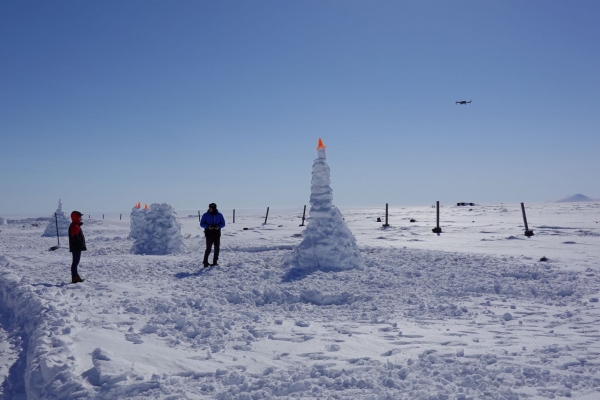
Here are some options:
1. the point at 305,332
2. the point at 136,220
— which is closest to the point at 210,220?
the point at 305,332

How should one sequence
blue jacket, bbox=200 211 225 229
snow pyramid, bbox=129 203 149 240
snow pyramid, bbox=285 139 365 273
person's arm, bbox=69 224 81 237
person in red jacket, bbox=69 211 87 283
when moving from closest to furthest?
1. person in red jacket, bbox=69 211 87 283
2. person's arm, bbox=69 224 81 237
3. snow pyramid, bbox=285 139 365 273
4. blue jacket, bbox=200 211 225 229
5. snow pyramid, bbox=129 203 149 240

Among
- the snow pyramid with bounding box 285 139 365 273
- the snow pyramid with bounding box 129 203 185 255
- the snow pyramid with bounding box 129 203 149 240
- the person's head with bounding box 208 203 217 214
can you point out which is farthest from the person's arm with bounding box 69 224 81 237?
the snow pyramid with bounding box 129 203 149 240

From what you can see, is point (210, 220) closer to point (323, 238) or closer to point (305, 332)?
point (323, 238)

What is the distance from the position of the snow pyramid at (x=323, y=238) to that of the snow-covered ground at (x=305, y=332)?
0.67 meters

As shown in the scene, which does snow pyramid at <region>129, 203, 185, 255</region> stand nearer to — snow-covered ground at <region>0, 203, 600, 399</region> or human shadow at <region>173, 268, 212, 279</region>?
snow-covered ground at <region>0, 203, 600, 399</region>

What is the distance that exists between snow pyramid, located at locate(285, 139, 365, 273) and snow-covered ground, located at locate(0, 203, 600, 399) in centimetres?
67

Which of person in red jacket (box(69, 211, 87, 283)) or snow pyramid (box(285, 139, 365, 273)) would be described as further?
snow pyramid (box(285, 139, 365, 273))

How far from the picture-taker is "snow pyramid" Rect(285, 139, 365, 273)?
12.3 metres

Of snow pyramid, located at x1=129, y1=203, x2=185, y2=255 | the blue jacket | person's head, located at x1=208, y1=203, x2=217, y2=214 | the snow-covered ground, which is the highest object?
person's head, located at x1=208, y1=203, x2=217, y2=214

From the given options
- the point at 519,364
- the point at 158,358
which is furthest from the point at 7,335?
the point at 519,364

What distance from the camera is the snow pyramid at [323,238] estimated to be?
12.3 m

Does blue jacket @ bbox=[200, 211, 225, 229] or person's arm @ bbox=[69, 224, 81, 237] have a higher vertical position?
blue jacket @ bbox=[200, 211, 225, 229]

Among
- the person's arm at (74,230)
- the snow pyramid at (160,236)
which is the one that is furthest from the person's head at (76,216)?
the snow pyramid at (160,236)

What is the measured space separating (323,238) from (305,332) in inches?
246
